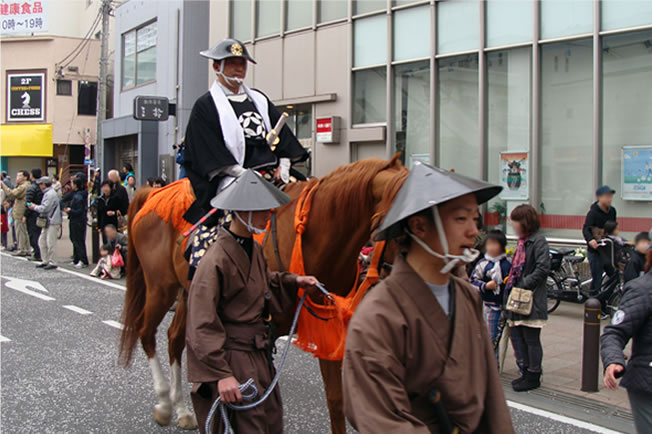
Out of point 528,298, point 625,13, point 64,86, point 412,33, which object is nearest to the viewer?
point 528,298

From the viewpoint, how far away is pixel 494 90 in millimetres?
12266

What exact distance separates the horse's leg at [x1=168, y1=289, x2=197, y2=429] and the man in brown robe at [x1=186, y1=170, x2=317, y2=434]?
1.80 m

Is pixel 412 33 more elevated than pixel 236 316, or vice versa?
pixel 412 33

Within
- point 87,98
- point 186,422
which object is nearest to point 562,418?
point 186,422

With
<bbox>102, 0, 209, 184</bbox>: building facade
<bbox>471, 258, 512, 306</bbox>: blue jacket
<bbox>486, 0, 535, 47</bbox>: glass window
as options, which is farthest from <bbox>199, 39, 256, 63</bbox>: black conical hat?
<bbox>102, 0, 209, 184</bbox>: building facade

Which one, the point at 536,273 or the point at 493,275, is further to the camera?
the point at 493,275

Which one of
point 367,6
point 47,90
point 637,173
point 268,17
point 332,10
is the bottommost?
point 637,173

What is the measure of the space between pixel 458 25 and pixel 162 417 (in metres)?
10.1

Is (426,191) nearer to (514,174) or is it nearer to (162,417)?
(162,417)

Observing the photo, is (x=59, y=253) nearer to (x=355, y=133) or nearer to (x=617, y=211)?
(x=355, y=133)

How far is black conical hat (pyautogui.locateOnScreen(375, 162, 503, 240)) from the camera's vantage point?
1973mm

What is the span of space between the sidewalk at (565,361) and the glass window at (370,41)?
7187mm

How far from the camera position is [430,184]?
2023mm

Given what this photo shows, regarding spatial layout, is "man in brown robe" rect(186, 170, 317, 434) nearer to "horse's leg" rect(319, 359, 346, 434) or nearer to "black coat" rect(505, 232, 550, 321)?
"horse's leg" rect(319, 359, 346, 434)
